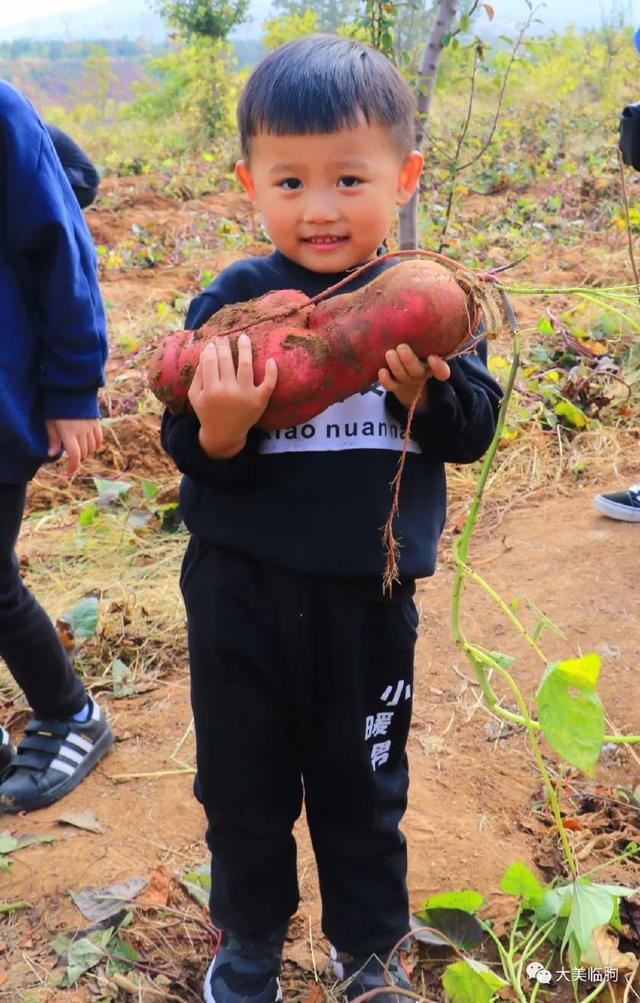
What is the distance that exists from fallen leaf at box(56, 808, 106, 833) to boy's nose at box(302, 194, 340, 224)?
4.41ft

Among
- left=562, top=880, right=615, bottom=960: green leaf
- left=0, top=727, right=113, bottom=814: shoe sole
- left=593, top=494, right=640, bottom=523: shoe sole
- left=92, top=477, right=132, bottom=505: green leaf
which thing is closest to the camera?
left=562, top=880, right=615, bottom=960: green leaf

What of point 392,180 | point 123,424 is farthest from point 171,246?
point 392,180

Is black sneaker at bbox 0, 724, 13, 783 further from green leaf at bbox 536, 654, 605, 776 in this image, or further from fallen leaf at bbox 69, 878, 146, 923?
green leaf at bbox 536, 654, 605, 776

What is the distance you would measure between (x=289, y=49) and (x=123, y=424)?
8.93ft

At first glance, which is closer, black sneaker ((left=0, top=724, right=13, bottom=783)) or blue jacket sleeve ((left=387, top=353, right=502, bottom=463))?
blue jacket sleeve ((left=387, top=353, right=502, bottom=463))

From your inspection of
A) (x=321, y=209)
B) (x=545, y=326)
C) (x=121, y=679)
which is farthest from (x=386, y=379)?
(x=545, y=326)

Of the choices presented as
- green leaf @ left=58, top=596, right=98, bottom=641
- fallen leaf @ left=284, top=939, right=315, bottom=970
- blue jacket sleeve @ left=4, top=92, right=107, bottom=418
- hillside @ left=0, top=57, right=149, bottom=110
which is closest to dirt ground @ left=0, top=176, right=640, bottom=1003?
fallen leaf @ left=284, top=939, right=315, bottom=970

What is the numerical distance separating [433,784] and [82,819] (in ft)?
2.44

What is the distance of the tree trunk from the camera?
9.32ft

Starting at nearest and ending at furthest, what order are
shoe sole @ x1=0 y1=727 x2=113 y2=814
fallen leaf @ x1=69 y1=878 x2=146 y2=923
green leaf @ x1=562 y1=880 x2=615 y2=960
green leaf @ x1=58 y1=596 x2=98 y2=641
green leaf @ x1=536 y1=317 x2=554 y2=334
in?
green leaf @ x1=562 y1=880 x2=615 y2=960, fallen leaf @ x1=69 y1=878 x2=146 y2=923, shoe sole @ x1=0 y1=727 x2=113 y2=814, green leaf @ x1=58 y1=596 x2=98 y2=641, green leaf @ x1=536 y1=317 x2=554 y2=334

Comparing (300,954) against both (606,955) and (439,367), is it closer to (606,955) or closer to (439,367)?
(606,955)

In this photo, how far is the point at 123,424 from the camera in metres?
3.76

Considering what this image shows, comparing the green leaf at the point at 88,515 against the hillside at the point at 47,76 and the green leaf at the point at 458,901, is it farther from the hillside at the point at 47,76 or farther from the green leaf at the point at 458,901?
the hillside at the point at 47,76

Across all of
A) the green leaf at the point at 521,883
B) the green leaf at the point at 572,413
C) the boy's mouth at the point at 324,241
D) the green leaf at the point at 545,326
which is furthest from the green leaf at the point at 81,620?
the green leaf at the point at 545,326
